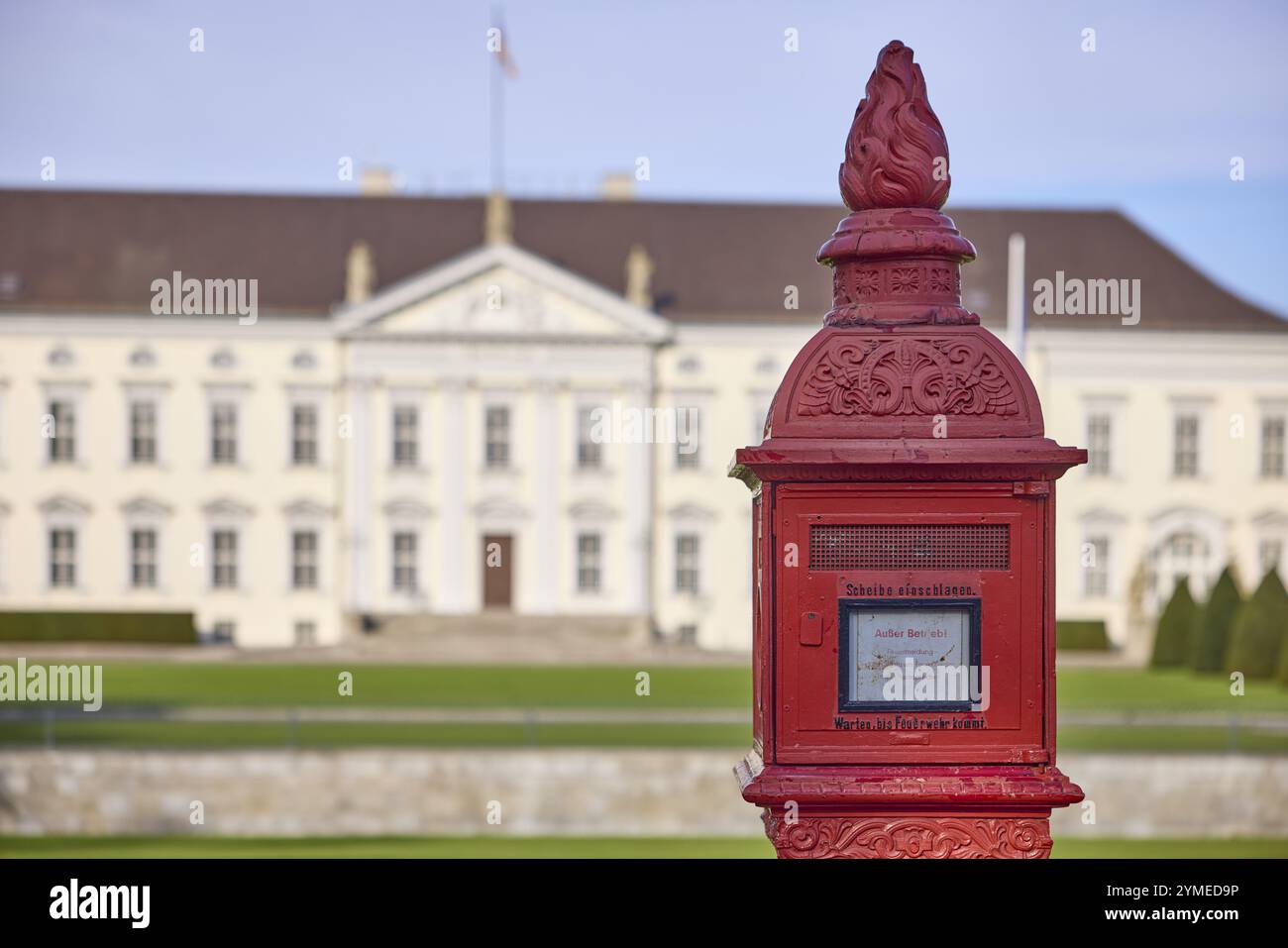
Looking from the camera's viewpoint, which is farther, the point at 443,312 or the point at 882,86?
the point at 443,312

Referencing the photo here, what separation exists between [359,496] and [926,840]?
150ft

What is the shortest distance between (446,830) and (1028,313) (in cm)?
3295

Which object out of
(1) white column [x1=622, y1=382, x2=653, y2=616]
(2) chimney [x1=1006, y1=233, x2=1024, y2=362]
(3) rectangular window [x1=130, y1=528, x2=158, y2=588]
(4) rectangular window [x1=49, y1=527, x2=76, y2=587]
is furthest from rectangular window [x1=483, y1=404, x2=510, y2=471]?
(2) chimney [x1=1006, y1=233, x2=1024, y2=362]

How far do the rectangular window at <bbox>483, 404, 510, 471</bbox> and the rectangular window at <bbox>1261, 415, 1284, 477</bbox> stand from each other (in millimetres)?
21938

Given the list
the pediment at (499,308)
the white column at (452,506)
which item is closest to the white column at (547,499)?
the white column at (452,506)

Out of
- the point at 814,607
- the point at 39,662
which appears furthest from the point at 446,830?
the point at 39,662

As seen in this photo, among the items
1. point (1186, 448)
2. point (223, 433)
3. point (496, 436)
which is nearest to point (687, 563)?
point (496, 436)

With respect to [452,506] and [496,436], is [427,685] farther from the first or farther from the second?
[496,436]

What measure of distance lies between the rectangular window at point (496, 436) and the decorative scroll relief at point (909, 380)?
148ft

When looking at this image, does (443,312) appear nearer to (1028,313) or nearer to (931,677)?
(1028,313)

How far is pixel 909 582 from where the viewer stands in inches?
220

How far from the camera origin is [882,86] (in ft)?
18.9

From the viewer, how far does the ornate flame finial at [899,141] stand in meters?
5.72
